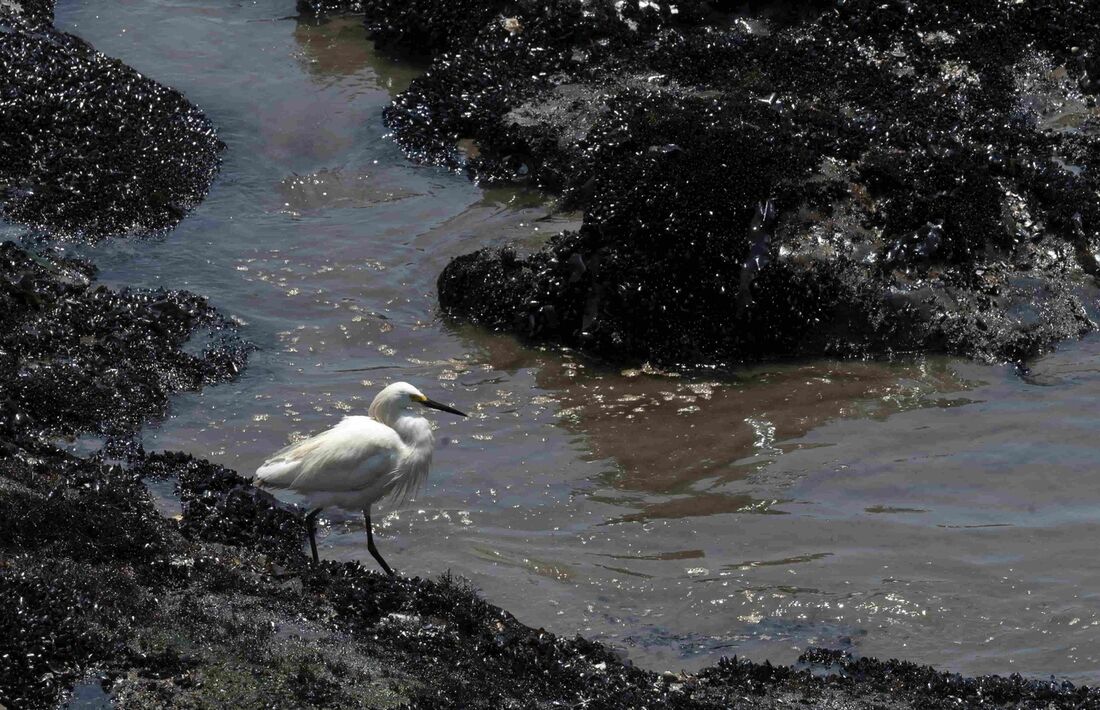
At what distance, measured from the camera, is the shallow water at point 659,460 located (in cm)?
778

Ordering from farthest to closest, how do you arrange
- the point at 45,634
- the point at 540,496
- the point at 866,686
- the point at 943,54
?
1. the point at 943,54
2. the point at 540,496
3. the point at 866,686
4. the point at 45,634

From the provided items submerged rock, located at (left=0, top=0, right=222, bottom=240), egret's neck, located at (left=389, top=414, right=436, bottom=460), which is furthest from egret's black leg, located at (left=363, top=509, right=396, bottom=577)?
submerged rock, located at (left=0, top=0, right=222, bottom=240)

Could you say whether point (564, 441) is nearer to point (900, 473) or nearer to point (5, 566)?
point (900, 473)

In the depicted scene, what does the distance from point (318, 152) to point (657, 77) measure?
3.64 metres

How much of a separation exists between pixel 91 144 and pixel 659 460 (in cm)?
707

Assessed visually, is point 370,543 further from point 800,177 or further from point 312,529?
point 800,177

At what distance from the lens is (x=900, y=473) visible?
9.18 m

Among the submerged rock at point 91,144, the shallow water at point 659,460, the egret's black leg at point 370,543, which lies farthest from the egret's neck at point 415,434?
the submerged rock at point 91,144

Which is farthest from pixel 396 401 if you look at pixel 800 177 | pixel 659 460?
pixel 800 177

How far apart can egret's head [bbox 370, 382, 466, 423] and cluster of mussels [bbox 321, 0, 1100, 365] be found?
258 centimetres

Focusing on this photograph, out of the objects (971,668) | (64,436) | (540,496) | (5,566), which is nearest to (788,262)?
(540,496)

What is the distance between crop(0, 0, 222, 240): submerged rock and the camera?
12.6 metres

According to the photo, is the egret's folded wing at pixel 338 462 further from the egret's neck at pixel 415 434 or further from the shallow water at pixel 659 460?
the shallow water at pixel 659 460

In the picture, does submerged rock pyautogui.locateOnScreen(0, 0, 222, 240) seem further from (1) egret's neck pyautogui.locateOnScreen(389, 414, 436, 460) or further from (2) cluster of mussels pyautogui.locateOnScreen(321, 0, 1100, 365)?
(1) egret's neck pyautogui.locateOnScreen(389, 414, 436, 460)
